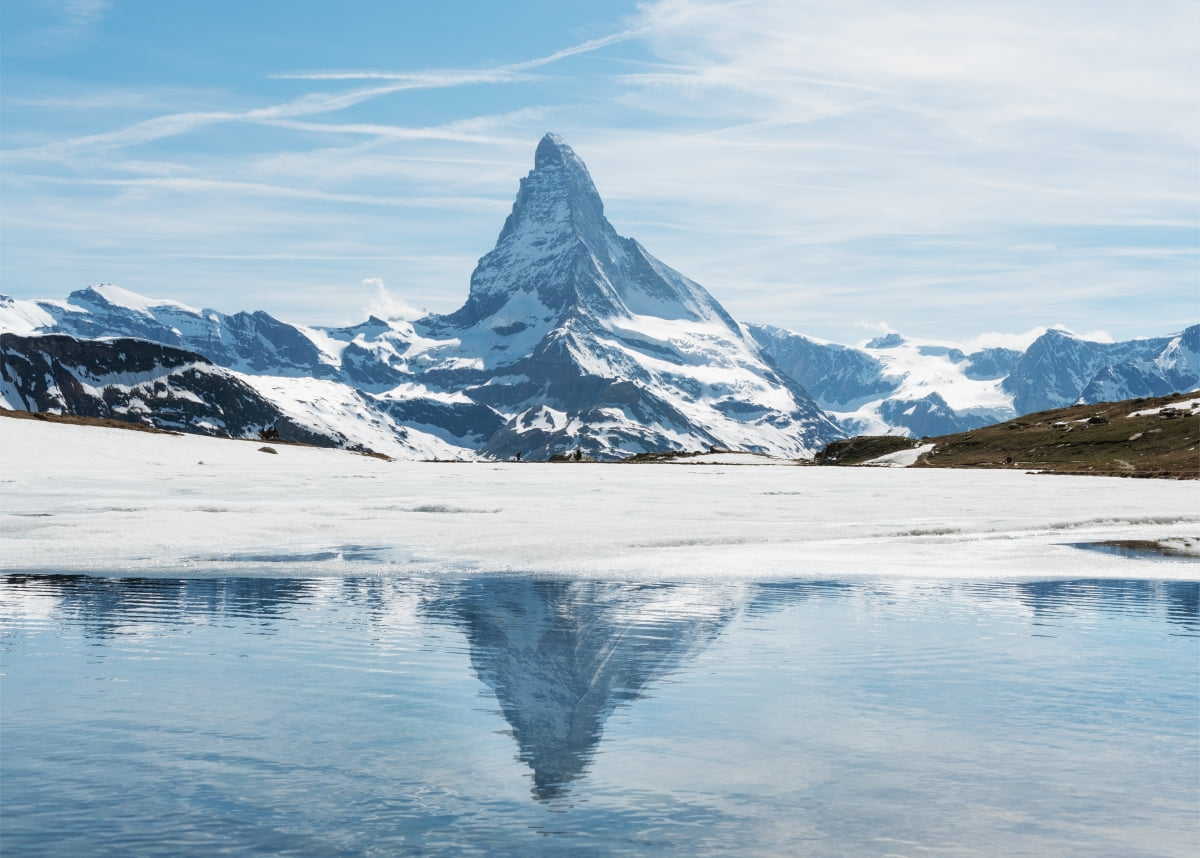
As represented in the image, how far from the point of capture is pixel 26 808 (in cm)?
1023

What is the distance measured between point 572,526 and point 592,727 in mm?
23908

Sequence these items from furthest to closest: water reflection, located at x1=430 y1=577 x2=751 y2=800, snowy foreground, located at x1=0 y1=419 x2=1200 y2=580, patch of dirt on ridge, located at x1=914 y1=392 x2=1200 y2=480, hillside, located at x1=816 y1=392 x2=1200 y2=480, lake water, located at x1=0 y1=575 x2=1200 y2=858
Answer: hillside, located at x1=816 y1=392 x2=1200 y2=480
patch of dirt on ridge, located at x1=914 y1=392 x2=1200 y2=480
snowy foreground, located at x1=0 y1=419 x2=1200 y2=580
water reflection, located at x1=430 y1=577 x2=751 y2=800
lake water, located at x1=0 y1=575 x2=1200 y2=858

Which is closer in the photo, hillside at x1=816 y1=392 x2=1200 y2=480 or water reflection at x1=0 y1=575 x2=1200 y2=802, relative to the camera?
water reflection at x1=0 y1=575 x2=1200 y2=802

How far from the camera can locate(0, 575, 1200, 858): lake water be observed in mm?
10023

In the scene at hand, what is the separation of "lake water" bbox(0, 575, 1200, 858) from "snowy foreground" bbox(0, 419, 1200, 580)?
5373mm

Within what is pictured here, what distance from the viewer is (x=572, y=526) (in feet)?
123

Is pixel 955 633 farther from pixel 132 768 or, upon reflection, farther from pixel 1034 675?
pixel 132 768

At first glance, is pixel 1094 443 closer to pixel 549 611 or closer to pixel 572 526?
pixel 572 526

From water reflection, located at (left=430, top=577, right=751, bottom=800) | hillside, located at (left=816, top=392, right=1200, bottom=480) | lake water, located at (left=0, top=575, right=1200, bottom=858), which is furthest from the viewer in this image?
hillside, located at (left=816, top=392, right=1200, bottom=480)

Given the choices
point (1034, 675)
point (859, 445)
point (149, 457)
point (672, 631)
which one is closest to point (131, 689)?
point (672, 631)

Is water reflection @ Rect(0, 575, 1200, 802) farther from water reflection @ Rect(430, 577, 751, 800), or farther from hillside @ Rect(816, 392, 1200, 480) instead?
hillside @ Rect(816, 392, 1200, 480)

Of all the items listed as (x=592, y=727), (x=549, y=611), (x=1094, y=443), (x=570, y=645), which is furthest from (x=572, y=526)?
(x=1094, y=443)

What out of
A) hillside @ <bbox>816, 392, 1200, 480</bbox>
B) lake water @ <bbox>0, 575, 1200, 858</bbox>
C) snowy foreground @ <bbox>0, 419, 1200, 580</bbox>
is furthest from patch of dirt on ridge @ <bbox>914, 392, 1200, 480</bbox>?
lake water @ <bbox>0, 575, 1200, 858</bbox>

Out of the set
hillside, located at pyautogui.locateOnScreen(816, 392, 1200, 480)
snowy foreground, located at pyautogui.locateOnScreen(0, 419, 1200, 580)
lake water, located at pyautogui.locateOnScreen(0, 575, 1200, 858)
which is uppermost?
hillside, located at pyautogui.locateOnScreen(816, 392, 1200, 480)
